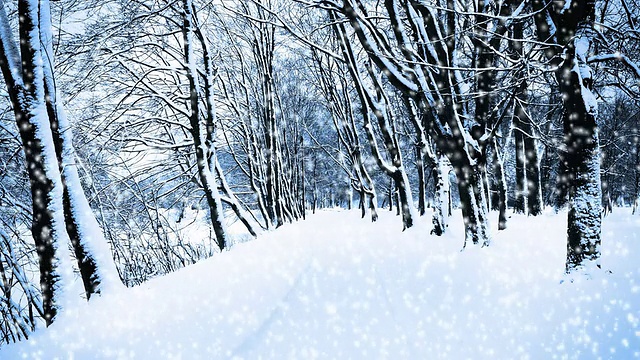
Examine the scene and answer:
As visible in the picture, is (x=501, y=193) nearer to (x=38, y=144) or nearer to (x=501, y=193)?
(x=501, y=193)

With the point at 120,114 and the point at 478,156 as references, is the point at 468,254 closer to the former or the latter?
the point at 478,156

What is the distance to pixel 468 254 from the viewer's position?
450 cm

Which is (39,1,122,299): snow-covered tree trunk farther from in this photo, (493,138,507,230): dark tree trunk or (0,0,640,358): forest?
(493,138,507,230): dark tree trunk

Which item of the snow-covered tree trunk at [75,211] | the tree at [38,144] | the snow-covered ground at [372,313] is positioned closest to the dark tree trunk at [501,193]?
the snow-covered ground at [372,313]

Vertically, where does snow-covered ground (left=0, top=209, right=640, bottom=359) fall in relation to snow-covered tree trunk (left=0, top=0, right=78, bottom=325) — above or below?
below

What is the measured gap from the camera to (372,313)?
9.50ft

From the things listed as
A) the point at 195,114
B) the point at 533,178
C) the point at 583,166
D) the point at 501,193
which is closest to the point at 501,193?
the point at 501,193

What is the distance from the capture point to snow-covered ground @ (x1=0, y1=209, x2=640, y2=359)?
7.43 ft

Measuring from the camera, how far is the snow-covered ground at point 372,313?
7.43ft

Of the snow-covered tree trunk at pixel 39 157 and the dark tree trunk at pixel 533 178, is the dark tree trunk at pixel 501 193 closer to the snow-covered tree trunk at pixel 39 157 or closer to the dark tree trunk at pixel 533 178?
the dark tree trunk at pixel 533 178

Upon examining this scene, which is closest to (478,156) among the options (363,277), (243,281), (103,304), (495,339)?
(363,277)

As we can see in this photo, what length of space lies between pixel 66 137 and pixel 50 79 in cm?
68

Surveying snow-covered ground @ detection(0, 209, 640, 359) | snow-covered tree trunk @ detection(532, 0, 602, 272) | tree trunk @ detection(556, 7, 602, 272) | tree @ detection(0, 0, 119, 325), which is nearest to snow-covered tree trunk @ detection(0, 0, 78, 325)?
tree @ detection(0, 0, 119, 325)

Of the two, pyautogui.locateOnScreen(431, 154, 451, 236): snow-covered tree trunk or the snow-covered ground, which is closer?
the snow-covered ground
